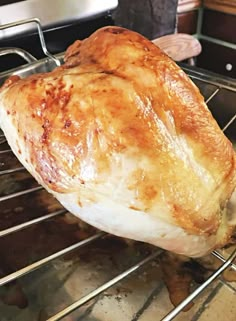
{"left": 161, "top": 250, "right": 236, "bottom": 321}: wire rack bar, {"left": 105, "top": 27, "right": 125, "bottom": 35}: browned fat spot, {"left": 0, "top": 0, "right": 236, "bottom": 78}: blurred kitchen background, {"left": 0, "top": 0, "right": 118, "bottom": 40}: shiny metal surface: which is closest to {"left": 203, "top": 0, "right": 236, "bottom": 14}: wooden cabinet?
{"left": 0, "top": 0, "right": 236, "bottom": 78}: blurred kitchen background

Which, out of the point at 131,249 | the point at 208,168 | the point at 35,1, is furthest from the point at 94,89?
the point at 35,1

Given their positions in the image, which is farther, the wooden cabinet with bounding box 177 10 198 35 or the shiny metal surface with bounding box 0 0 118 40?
the wooden cabinet with bounding box 177 10 198 35

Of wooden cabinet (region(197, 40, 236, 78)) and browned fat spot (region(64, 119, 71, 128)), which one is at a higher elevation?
browned fat spot (region(64, 119, 71, 128))

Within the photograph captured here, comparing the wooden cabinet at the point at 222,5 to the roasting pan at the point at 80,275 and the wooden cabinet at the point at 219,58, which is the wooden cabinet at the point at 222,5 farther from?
the roasting pan at the point at 80,275

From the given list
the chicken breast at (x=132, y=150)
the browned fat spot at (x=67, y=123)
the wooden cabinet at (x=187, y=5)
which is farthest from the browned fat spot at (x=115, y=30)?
the wooden cabinet at (x=187, y=5)

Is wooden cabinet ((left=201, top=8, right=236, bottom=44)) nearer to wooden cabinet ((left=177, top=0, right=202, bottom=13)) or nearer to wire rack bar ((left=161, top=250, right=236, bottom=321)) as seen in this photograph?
wooden cabinet ((left=177, top=0, right=202, bottom=13))

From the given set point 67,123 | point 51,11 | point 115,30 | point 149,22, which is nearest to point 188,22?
point 149,22

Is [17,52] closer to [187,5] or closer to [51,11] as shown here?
[51,11]
